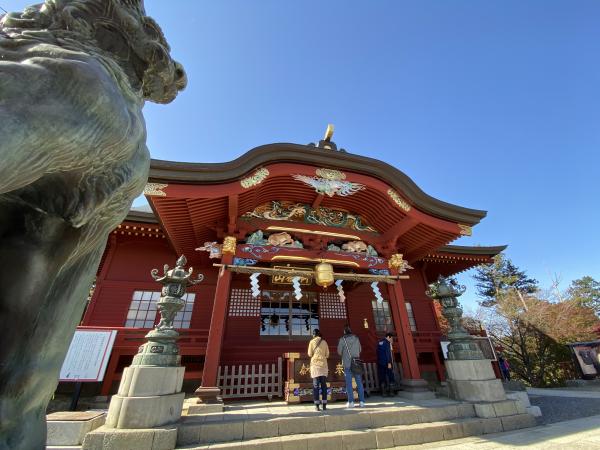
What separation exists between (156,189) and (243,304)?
15.1ft

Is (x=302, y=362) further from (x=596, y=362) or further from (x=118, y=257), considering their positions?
(x=596, y=362)

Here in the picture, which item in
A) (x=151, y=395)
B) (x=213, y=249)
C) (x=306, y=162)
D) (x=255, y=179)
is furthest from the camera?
(x=306, y=162)

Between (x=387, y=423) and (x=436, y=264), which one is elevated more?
(x=436, y=264)

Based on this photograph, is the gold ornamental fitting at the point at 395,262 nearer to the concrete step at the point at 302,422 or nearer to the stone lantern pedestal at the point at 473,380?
the stone lantern pedestal at the point at 473,380

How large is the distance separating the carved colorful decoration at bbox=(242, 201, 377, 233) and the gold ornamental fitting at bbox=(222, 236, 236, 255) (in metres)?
0.78

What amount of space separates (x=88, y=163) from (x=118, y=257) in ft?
29.0

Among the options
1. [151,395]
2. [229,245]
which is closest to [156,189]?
[229,245]

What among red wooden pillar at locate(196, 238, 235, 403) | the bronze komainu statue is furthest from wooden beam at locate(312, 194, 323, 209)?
the bronze komainu statue

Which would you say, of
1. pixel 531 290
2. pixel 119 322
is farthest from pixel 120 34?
pixel 531 290

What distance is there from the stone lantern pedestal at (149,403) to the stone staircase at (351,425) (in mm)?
279

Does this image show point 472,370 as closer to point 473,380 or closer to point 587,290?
point 473,380

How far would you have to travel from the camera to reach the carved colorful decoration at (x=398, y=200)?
6887 millimetres

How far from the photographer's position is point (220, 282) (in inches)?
233

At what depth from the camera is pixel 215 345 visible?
17.7 ft
